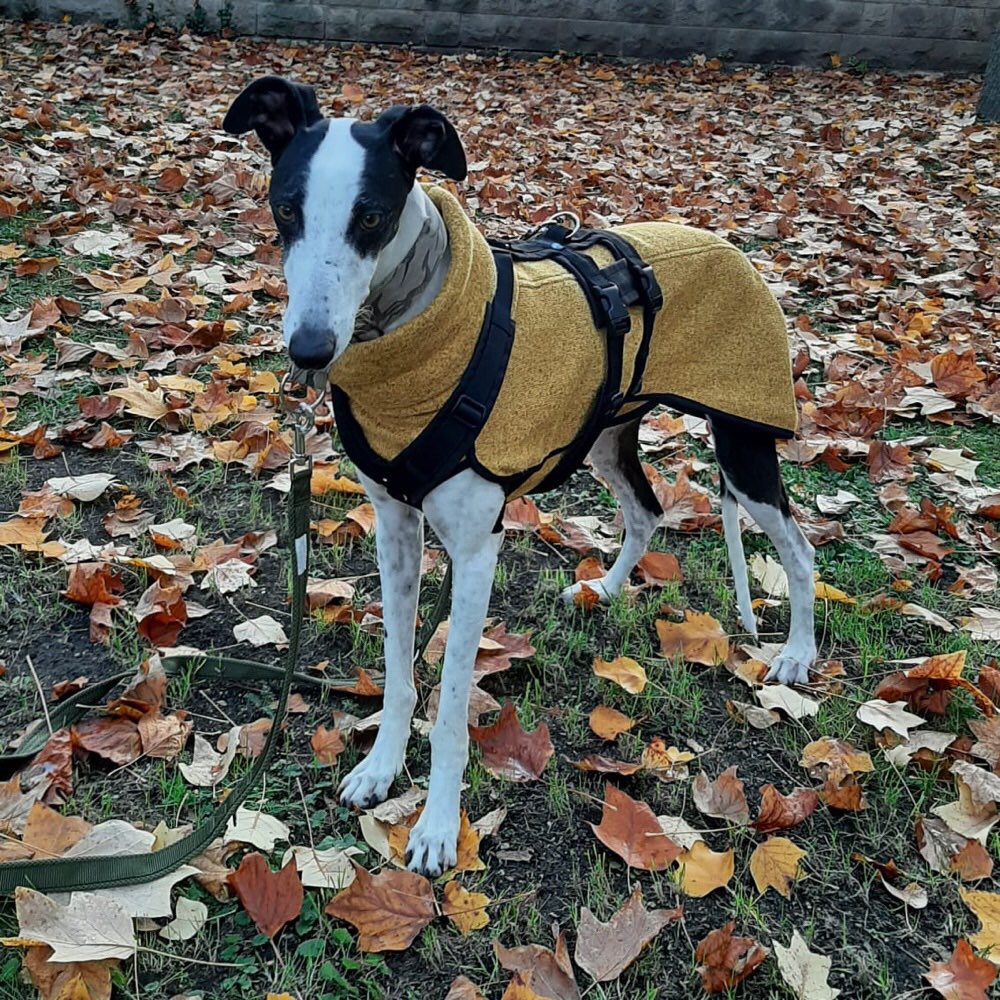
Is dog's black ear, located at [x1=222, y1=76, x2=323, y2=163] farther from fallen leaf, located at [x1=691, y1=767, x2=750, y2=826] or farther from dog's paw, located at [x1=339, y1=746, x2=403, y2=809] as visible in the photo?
fallen leaf, located at [x1=691, y1=767, x2=750, y2=826]

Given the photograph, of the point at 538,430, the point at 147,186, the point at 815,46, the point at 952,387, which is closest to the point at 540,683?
the point at 538,430

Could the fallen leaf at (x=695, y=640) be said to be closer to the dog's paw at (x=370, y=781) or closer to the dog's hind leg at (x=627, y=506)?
the dog's hind leg at (x=627, y=506)

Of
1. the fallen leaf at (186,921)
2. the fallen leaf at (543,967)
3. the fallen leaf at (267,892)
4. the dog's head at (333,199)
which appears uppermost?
the dog's head at (333,199)

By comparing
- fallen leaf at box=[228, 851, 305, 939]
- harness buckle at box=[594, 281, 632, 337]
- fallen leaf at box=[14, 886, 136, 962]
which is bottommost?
fallen leaf at box=[228, 851, 305, 939]

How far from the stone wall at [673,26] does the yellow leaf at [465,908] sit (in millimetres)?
12212

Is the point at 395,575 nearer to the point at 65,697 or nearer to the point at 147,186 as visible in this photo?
the point at 65,697

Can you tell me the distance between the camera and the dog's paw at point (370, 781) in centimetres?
268

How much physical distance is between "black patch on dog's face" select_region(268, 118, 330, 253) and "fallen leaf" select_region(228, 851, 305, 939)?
1.42 meters

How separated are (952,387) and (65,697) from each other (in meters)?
4.29

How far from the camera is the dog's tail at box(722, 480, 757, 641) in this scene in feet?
10.8

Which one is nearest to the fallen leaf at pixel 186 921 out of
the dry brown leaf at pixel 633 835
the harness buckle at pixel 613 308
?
the dry brown leaf at pixel 633 835

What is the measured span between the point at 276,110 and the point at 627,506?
1.89 meters

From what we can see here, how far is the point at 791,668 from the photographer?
3.22 m

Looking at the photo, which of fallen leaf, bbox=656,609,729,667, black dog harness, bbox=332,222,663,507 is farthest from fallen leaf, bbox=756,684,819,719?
black dog harness, bbox=332,222,663,507
